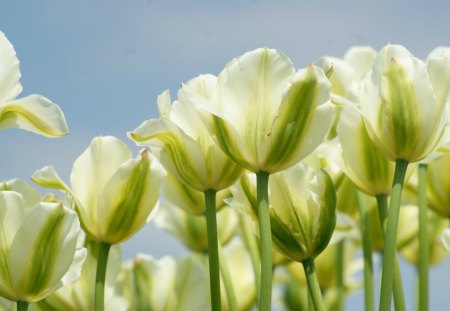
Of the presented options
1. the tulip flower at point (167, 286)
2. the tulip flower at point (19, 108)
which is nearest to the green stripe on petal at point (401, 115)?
A: the tulip flower at point (19, 108)

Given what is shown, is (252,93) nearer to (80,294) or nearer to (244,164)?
(244,164)

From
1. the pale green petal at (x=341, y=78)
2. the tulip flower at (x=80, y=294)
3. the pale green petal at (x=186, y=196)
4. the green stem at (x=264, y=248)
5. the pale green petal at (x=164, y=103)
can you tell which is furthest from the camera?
the pale green petal at (x=341, y=78)

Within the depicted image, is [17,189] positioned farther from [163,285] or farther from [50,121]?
[163,285]

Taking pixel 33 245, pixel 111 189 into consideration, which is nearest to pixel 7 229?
pixel 33 245

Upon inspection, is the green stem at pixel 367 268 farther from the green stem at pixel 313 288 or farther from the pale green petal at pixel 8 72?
the pale green petal at pixel 8 72

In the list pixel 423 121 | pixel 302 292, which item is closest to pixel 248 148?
pixel 423 121

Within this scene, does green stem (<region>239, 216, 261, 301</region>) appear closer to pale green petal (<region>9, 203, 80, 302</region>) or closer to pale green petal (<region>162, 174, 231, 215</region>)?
pale green petal (<region>162, 174, 231, 215</region>)

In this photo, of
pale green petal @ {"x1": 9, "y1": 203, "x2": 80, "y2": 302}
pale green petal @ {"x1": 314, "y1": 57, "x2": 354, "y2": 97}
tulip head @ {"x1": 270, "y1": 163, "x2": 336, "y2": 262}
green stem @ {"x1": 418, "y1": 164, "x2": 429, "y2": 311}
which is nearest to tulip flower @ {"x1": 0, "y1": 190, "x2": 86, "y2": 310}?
pale green petal @ {"x1": 9, "y1": 203, "x2": 80, "y2": 302}
